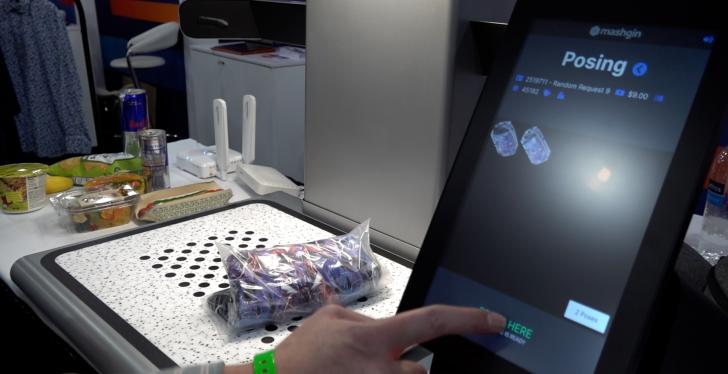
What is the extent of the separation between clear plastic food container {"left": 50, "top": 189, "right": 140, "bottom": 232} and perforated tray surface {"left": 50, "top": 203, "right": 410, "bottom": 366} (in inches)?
4.8

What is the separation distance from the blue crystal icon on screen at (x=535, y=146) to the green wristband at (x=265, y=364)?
1.01 ft

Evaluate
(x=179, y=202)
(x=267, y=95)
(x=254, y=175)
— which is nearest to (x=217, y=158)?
(x=254, y=175)

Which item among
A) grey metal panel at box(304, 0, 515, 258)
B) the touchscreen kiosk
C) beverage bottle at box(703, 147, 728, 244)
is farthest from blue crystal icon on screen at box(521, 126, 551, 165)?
beverage bottle at box(703, 147, 728, 244)

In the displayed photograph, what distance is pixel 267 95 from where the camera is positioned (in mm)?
3506

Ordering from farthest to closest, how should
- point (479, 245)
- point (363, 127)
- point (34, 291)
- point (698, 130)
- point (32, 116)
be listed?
1. point (32, 116)
2. point (363, 127)
3. point (34, 291)
4. point (479, 245)
5. point (698, 130)

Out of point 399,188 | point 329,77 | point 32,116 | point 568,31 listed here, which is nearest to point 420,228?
point 399,188

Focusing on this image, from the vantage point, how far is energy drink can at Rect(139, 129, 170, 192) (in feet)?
4.17

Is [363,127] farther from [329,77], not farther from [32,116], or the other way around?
[32,116]

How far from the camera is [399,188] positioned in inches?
36.6

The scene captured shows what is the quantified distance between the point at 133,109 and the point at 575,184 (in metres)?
1.12

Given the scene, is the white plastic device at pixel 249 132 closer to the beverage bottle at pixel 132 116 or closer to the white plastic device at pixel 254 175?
the white plastic device at pixel 254 175

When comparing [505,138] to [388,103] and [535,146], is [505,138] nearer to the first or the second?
[535,146]

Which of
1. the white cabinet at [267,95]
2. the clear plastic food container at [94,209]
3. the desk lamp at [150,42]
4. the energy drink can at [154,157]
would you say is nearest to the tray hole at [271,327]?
the clear plastic food container at [94,209]

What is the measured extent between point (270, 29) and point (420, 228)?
617 mm
